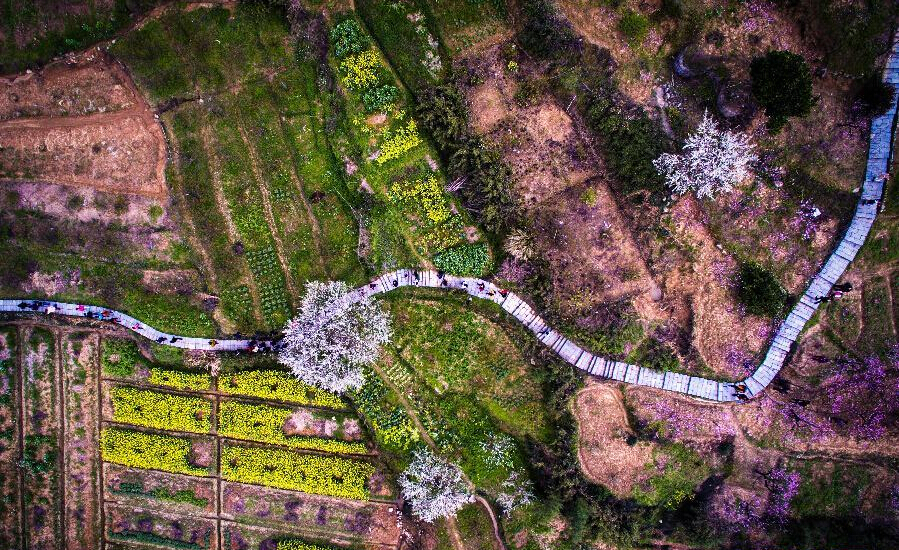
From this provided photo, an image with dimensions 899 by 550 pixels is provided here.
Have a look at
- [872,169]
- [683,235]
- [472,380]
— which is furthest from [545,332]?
[872,169]

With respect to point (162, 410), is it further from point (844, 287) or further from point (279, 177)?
point (844, 287)

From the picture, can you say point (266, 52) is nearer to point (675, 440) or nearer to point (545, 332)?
point (545, 332)

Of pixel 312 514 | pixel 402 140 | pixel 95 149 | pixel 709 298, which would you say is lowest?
pixel 312 514

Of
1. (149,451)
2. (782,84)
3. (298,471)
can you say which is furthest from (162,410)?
(782,84)

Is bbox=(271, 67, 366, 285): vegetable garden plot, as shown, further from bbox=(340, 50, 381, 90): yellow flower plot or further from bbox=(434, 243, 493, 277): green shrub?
bbox=(434, 243, 493, 277): green shrub

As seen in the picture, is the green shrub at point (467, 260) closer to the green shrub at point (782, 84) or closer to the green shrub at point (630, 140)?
the green shrub at point (630, 140)

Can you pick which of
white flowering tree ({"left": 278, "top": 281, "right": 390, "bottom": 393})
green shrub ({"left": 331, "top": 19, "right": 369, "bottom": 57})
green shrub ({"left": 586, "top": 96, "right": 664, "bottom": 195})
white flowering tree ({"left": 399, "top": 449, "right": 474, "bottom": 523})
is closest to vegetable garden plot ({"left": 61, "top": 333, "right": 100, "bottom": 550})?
white flowering tree ({"left": 278, "top": 281, "right": 390, "bottom": 393})
